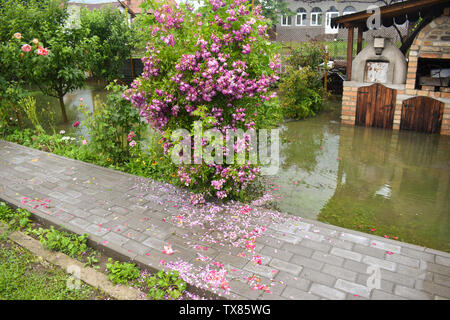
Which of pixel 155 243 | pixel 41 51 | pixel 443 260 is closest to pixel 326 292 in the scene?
pixel 443 260

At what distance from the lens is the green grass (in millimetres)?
3883

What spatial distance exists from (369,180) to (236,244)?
362cm

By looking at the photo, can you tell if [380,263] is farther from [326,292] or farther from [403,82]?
[403,82]

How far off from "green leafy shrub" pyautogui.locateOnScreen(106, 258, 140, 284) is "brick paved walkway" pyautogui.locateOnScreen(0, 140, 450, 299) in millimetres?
125

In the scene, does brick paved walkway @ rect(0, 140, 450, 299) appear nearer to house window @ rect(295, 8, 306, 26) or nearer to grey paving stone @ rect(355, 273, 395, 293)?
grey paving stone @ rect(355, 273, 395, 293)

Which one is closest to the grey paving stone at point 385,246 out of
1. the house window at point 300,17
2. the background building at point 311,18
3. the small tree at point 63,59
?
the small tree at point 63,59

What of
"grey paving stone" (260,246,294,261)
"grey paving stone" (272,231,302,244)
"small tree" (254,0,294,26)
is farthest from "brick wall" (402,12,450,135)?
"small tree" (254,0,294,26)

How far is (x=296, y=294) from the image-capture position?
370cm

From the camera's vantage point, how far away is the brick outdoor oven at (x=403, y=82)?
9.09 metres

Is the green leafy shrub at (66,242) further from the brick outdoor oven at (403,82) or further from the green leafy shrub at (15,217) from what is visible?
the brick outdoor oven at (403,82)

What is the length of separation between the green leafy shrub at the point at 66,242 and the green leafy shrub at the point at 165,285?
112cm

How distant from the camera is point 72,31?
10586 millimetres
